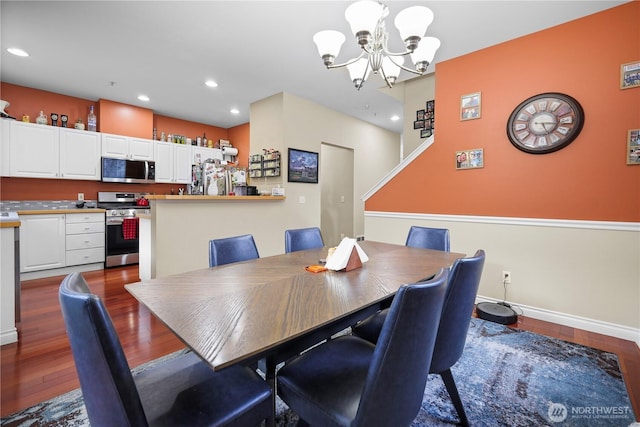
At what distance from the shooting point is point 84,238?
13.5ft

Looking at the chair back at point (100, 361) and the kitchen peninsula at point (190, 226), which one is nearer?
the chair back at point (100, 361)

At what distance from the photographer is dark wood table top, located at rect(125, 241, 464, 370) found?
83 centimetres

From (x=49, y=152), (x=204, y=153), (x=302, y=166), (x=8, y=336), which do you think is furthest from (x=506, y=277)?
(x=49, y=152)

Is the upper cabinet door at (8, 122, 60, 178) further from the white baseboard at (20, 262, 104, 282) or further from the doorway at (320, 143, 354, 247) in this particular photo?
the doorway at (320, 143, 354, 247)

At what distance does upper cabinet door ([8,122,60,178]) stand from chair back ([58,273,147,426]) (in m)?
4.59

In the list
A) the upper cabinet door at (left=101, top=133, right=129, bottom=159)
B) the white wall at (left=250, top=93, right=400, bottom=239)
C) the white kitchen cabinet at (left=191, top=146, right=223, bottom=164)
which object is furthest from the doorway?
the upper cabinet door at (left=101, top=133, right=129, bottom=159)

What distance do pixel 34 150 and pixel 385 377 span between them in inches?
209

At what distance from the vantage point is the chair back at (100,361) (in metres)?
0.68

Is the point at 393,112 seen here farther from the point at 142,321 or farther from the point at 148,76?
the point at 142,321

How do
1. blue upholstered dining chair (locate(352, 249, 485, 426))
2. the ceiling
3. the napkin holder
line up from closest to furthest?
blue upholstered dining chair (locate(352, 249, 485, 426)) → the napkin holder → the ceiling

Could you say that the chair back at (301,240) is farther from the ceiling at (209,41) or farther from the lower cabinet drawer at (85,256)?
the lower cabinet drawer at (85,256)

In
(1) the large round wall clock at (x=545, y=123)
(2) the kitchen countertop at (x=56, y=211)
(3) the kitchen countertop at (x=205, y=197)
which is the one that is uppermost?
(1) the large round wall clock at (x=545, y=123)

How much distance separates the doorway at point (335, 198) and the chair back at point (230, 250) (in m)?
3.83

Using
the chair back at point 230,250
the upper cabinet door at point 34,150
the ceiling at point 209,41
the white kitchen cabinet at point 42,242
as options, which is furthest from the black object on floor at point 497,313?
the upper cabinet door at point 34,150
